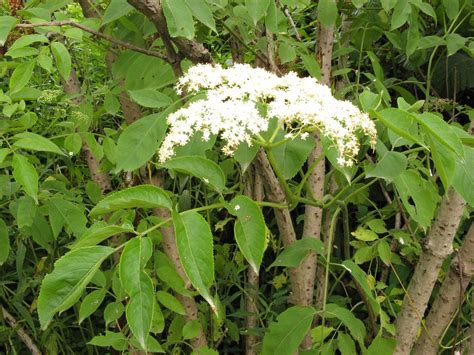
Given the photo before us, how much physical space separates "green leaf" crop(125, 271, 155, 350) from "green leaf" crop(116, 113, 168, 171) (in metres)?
0.30

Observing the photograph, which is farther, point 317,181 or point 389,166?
point 317,181

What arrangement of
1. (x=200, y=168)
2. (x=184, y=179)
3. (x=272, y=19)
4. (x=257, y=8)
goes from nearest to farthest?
1. (x=200, y=168)
2. (x=257, y=8)
3. (x=272, y=19)
4. (x=184, y=179)

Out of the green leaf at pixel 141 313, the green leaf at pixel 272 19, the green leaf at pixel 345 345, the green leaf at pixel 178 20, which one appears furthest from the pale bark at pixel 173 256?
the green leaf at pixel 141 313

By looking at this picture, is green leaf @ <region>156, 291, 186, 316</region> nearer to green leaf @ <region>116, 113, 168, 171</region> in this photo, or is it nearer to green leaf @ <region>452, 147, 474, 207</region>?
green leaf @ <region>116, 113, 168, 171</region>

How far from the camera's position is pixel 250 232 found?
794 millimetres

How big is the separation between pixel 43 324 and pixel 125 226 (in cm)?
17

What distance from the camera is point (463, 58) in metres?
2.16

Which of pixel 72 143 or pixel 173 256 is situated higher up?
pixel 72 143

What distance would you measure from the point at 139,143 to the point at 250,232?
0.92 feet

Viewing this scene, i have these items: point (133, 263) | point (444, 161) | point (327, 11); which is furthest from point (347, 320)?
point (327, 11)

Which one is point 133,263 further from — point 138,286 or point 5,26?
point 5,26

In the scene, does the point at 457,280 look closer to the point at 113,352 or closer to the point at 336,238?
the point at 336,238

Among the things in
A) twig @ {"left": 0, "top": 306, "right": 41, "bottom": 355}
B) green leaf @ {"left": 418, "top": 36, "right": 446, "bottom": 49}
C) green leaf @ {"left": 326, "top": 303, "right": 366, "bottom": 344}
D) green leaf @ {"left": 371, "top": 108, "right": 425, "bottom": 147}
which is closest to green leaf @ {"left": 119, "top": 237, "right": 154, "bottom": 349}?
green leaf @ {"left": 371, "top": 108, "right": 425, "bottom": 147}

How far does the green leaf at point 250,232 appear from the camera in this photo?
77 cm
